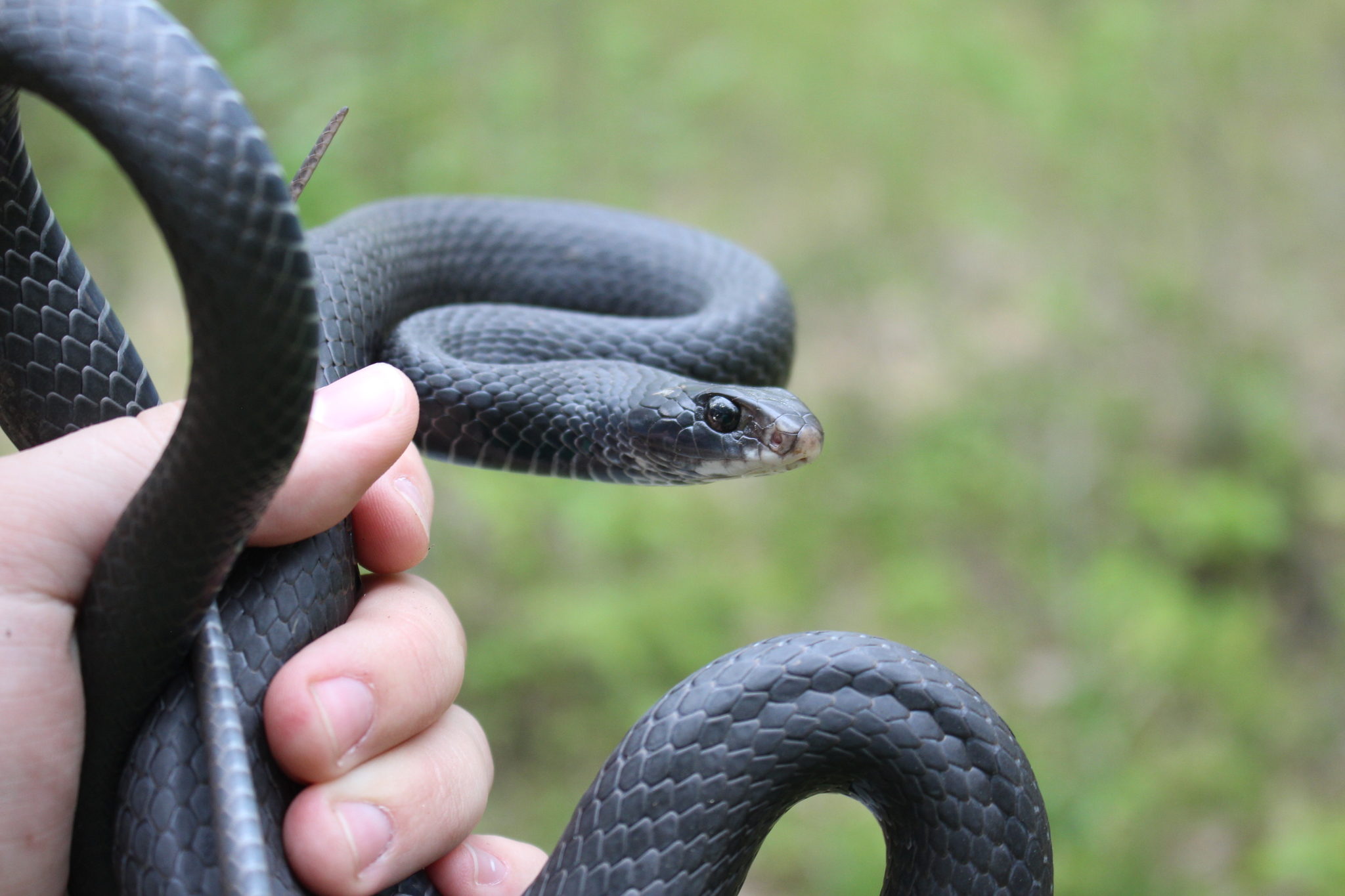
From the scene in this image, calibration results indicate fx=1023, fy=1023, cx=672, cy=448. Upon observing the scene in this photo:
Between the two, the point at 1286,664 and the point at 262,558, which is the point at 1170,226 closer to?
the point at 1286,664

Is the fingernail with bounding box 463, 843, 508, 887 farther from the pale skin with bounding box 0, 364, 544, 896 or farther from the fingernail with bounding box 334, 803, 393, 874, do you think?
the fingernail with bounding box 334, 803, 393, 874

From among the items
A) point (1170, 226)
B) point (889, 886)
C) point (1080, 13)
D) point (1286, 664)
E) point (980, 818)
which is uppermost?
point (1080, 13)

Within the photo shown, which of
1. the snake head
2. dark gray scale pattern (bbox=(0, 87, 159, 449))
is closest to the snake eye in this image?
the snake head

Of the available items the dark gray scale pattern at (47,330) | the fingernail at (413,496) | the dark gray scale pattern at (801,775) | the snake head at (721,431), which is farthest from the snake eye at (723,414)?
the dark gray scale pattern at (47,330)

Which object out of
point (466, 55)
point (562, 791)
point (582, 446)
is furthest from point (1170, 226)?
point (582, 446)

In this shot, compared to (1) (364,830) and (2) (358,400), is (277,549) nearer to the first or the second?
(2) (358,400)

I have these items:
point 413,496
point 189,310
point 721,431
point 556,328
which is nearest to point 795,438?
point 721,431
